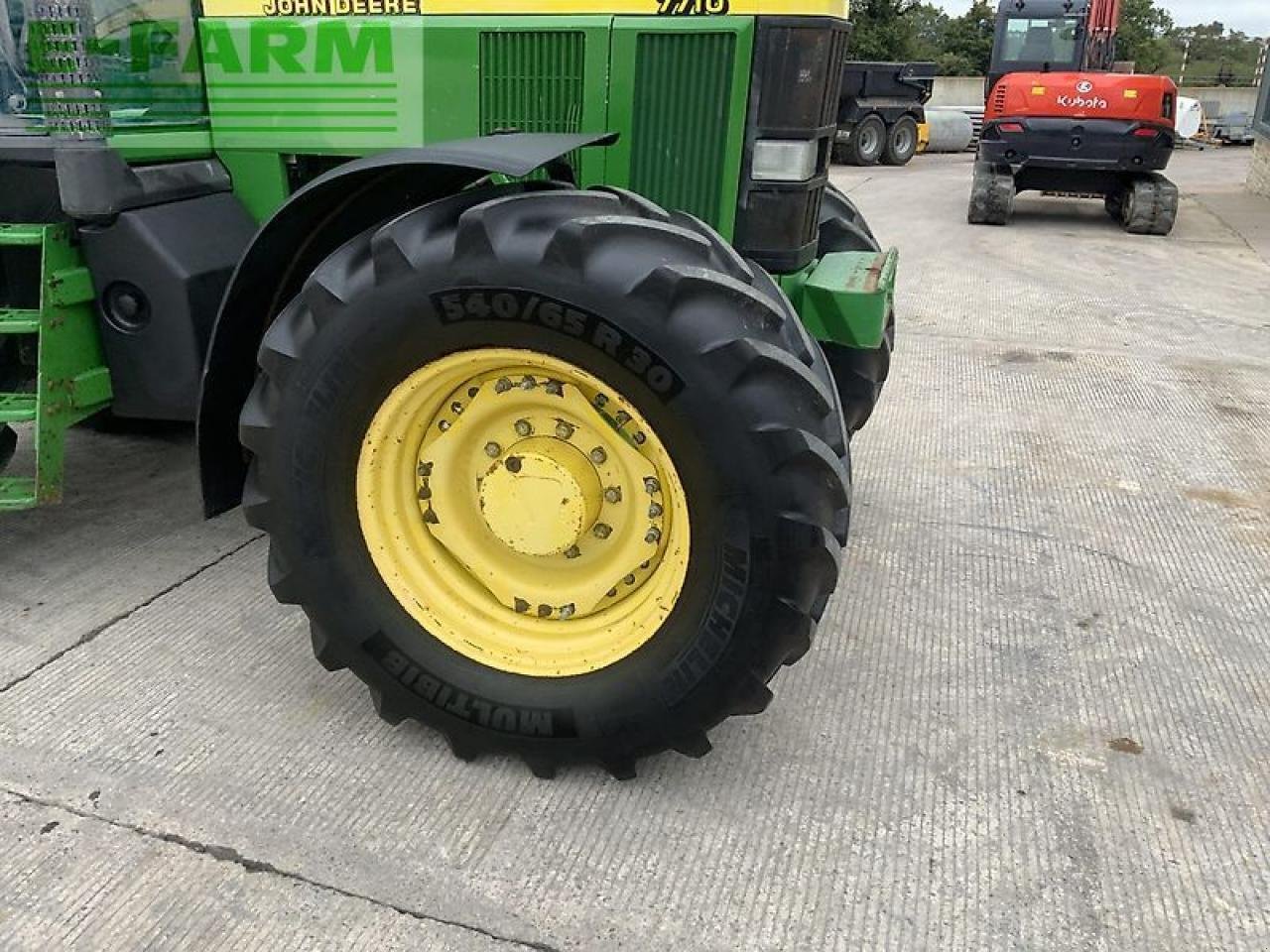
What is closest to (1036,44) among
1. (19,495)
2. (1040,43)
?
(1040,43)

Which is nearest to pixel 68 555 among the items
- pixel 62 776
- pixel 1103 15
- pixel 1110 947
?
pixel 62 776

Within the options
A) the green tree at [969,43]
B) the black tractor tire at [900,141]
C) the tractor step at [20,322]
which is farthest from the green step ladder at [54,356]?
the green tree at [969,43]

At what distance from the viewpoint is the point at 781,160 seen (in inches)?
117

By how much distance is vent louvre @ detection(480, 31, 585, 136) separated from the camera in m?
2.93

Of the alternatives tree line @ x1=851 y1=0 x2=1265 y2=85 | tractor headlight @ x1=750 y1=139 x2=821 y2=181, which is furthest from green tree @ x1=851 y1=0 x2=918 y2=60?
tractor headlight @ x1=750 y1=139 x2=821 y2=181

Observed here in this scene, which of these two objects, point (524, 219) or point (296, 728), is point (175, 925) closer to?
point (296, 728)

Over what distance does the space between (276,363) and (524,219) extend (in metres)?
0.64

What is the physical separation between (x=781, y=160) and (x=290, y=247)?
4.48 ft

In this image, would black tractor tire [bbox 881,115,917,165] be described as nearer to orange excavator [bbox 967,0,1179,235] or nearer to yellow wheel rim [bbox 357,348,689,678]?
orange excavator [bbox 967,0,1179,235]

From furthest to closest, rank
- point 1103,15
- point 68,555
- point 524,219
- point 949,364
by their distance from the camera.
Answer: point 1103,15
point 949,364
point 68,555
point 524,219

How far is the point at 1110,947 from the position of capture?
6.65ft

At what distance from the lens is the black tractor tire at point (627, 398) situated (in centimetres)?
210

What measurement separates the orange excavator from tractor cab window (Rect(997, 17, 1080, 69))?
486 cm

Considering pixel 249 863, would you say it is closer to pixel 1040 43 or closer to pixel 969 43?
pixel 1040 43
